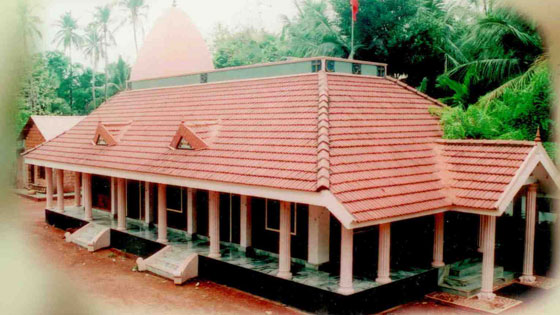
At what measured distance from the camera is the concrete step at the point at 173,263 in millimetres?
11797

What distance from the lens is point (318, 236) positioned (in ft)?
36.6

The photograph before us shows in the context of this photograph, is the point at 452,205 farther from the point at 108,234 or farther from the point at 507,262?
the point at 108,234

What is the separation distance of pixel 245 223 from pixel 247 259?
1.12 metres

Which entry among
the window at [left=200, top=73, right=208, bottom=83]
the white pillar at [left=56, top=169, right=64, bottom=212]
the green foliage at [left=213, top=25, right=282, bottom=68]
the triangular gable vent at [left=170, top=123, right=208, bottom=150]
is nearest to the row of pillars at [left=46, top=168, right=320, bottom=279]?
the triangular gable vent at [left=170, top=123, right=208, bottom=150]

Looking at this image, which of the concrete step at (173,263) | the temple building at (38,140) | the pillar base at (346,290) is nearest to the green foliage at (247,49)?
the temple building at (38,140)

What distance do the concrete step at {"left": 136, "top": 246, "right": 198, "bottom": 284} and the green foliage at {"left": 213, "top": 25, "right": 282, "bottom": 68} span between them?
2505 cm

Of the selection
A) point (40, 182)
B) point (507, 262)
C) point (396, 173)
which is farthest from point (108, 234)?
point (40, 182)

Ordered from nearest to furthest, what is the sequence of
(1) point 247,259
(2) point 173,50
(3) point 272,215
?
(1) point 247,259 → (3) point 272,215 → (2) point 173,50

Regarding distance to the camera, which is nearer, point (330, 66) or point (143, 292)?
point (143, 292)

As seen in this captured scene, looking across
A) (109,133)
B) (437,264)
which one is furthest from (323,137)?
(109,133)

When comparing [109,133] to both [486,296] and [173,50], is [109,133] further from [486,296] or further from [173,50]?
[486,296]

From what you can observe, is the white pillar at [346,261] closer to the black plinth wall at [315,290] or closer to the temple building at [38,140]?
the black plinth wall at [315,290]

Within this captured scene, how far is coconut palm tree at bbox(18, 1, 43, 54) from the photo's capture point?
13.8 ft

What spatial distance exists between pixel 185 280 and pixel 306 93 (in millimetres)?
5478
